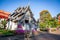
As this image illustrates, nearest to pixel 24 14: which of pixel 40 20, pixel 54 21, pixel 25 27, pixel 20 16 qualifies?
pixel 20 16

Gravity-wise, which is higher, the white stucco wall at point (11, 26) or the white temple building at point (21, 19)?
the white temple building at point (21, 19)

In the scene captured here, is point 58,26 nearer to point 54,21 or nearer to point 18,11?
point 54,21

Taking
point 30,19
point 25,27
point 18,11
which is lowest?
point 25,27

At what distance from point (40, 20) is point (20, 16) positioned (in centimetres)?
548

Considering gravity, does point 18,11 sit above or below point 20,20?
above

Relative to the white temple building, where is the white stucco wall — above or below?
below

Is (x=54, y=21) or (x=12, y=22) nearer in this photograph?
(x=12, y=22)

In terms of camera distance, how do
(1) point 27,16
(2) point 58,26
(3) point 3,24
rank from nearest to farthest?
(3) point 3,24 < (1) point 27,16 < (2) point 58,26

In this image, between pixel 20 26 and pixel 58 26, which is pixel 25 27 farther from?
pixel 58 26

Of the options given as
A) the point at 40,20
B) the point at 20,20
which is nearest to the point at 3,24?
the point at 20,20

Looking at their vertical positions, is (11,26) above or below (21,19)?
below

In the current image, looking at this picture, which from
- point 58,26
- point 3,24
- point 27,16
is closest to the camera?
point 3,24

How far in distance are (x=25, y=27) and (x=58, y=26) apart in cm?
710

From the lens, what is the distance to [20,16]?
596 inches
